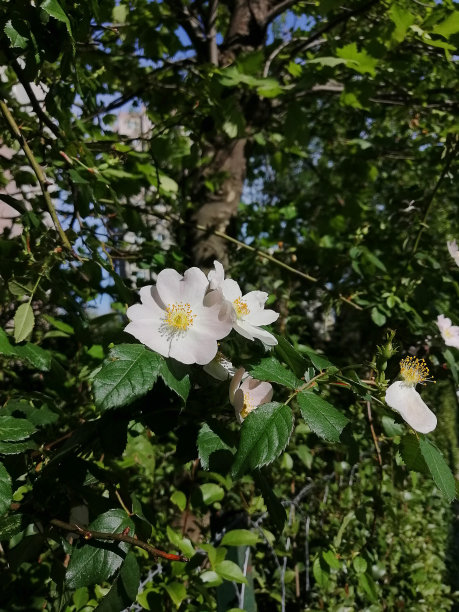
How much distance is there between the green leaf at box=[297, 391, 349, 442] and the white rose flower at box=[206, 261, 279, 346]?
0.11 metres

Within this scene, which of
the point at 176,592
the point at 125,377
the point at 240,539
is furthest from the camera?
the point at 240,539

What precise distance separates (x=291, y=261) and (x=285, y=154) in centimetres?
80

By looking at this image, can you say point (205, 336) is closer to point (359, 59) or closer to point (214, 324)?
point (214, 324)

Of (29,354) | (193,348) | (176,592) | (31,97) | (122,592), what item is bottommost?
(176,592)

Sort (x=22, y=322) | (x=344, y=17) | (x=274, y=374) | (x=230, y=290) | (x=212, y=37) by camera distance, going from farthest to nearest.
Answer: (x=212, y=37) < (x=344, y=17) < (x=22, y=322) < (x=230, y=290) < (x=274, y=374)

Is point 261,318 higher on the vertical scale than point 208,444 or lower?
higher

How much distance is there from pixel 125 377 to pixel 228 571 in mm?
813

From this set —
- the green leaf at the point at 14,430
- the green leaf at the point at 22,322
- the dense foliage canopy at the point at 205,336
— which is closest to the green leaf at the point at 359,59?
the dense foliage canopy at the point at 205,336

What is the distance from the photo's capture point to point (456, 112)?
2.31 metres

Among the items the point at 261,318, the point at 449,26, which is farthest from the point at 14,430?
the point at 449,26

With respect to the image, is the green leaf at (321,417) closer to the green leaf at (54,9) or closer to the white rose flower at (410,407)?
the white rose flower at (410,407)

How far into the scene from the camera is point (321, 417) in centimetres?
69

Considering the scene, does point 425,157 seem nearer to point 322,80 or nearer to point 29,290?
point 322,80

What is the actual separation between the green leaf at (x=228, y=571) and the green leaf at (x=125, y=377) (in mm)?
784
